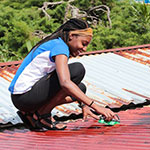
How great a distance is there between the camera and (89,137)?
2557 mm

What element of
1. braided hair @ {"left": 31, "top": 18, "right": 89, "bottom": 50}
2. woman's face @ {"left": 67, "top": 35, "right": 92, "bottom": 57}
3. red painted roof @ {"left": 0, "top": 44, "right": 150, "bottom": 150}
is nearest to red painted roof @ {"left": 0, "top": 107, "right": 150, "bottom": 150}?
red painted roof @ {"left": 0, "top": 44, "right": 150, "bottom": 150}

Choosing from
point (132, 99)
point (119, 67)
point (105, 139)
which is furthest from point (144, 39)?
point (105, 139)

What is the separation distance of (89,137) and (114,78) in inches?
119

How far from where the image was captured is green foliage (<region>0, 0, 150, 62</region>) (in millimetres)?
14203

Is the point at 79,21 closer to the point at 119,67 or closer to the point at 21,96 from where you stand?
the point at 21,96

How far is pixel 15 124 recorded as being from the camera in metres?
3.71

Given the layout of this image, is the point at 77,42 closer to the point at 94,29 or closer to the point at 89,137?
Answer: the point at 89,137

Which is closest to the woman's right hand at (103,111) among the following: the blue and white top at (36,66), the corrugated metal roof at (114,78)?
the blue and white top at (36,66)

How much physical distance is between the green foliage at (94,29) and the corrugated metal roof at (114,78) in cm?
682

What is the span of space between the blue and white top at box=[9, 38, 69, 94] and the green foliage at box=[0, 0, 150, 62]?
Answer: 1041cm

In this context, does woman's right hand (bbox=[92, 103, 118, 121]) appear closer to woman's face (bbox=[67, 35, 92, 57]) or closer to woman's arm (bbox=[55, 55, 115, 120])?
woman's arm (bbox=[55, 55, 115, 120])

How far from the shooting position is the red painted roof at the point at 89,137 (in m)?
2.22

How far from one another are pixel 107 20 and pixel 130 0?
187 centimetres

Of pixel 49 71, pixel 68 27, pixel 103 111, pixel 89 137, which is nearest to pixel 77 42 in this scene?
pixel 68 27
